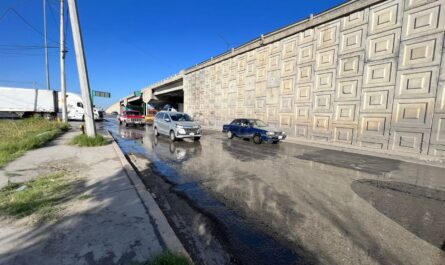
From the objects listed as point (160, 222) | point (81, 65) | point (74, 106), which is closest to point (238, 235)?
point (160, 222)

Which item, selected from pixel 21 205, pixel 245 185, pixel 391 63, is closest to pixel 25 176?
pixel 21 205

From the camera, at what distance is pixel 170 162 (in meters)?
8.63

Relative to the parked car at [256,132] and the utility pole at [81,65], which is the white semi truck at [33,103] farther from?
the parked car at [256,132]

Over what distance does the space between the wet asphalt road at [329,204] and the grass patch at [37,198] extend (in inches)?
99.4

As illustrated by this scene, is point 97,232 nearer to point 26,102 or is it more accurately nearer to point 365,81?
point 365,81

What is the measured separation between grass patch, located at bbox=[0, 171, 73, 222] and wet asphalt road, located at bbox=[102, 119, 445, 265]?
2.53m

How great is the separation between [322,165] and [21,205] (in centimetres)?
898

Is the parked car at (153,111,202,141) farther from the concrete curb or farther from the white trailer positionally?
the white trailer

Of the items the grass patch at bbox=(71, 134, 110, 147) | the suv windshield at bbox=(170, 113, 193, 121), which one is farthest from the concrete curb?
the suv windshield at bbox=(170, 113, 193, 121)

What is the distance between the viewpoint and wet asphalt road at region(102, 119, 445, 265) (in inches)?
126

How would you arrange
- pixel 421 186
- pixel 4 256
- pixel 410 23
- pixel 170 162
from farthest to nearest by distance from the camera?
pixel 410 23
pixel 170 162
pixel 421 186
pixel 4 256

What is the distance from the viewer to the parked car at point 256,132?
14141mm

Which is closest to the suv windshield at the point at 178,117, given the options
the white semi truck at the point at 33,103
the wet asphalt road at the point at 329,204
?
the wet asphalt road at the point at 329,204

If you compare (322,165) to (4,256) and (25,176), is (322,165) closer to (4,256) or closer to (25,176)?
(4,256)
